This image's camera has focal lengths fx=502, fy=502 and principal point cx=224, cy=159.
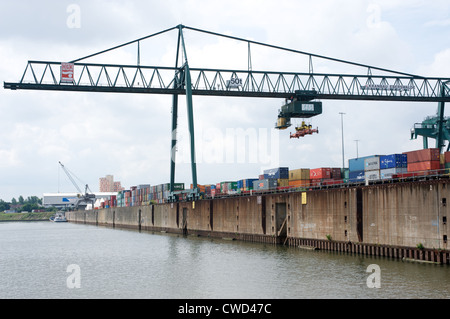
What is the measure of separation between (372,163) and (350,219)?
7632 mm

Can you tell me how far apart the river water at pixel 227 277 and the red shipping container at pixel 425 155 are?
37.0 ft

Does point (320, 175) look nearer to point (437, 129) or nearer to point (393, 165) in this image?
point (393, 165)

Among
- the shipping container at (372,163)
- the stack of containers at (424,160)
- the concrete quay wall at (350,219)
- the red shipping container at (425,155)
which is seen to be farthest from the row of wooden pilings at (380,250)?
the red shipping container at (425,155)

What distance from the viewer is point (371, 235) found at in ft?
150

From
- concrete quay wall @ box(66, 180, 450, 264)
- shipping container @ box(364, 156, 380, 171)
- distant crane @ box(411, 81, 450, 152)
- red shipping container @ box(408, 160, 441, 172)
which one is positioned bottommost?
concrete quay wall @ box(66, 180, 450, 264)

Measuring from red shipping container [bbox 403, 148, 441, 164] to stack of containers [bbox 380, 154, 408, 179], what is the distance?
0.66 metres

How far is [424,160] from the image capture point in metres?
48.1

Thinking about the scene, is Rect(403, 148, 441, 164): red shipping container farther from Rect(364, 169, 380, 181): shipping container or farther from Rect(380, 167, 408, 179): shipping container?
Rect(364, 169, 380, 181): shipping container

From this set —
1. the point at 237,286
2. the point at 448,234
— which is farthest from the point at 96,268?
the point at 448,234

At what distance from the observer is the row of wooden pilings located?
3847 centimetres

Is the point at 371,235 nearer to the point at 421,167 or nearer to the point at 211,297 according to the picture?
the point at 421,167

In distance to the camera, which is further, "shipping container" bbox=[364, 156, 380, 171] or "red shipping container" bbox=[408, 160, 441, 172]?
"shipping container" bbox=[364, 156, 380, 171]

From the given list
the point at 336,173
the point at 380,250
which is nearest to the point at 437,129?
the point at 336,173

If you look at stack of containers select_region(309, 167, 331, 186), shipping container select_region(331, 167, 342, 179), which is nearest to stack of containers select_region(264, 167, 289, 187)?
stack of containers select_region(309, 167, 331, 186)
